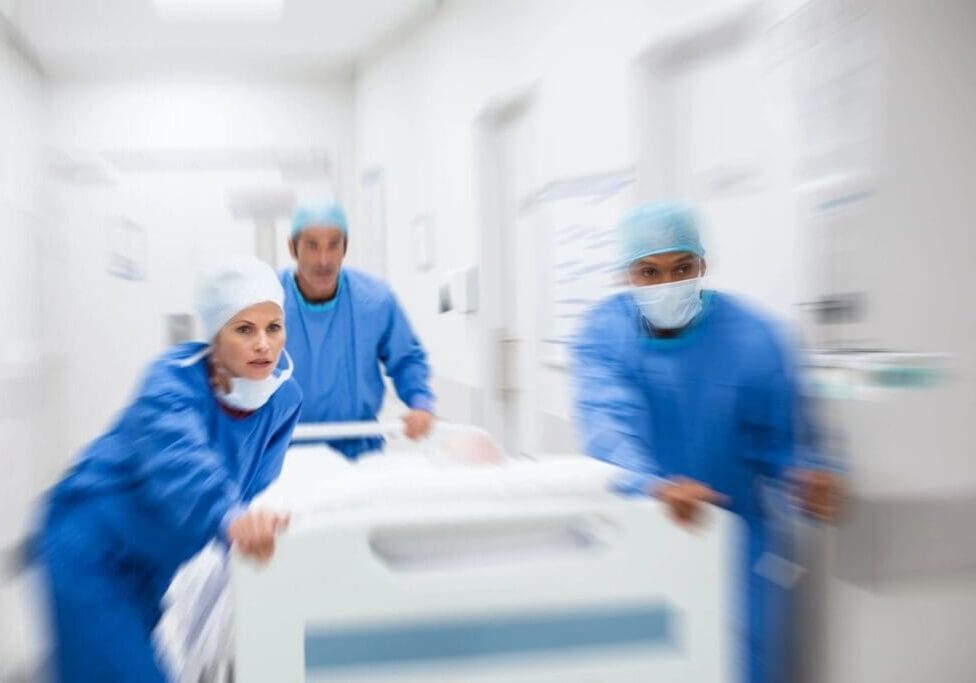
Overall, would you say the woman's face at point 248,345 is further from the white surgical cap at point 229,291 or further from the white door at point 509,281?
the white door at point 509,281

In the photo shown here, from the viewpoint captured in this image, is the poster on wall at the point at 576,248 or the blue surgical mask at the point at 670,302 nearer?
the blue surgical mask at the point at 670,302

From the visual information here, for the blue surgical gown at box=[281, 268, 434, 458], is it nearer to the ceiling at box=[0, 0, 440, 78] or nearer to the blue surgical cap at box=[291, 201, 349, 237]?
the blue surgical cap at box=[291, 201, 349, 237]

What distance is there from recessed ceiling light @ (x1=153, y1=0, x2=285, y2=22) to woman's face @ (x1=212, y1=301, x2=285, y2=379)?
629mm

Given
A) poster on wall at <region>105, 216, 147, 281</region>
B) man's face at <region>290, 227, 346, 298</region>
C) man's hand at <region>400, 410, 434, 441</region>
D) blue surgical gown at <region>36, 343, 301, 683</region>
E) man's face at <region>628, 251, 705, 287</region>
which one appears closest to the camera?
blue surgical gown at <region>36, 343, 301, 683</region>

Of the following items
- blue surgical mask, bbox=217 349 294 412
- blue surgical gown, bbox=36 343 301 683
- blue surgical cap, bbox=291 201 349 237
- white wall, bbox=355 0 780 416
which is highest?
white wall, bbox=355 0 780 416

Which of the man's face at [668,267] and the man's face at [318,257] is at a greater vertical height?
the man's face at [318,257]

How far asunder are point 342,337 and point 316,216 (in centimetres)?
28

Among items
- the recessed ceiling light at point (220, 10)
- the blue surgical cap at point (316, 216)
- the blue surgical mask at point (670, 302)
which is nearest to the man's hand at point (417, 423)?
the blue surgical cap at point (316, 216)

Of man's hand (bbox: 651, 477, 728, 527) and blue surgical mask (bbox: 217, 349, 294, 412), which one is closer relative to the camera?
man's hand (bbox: 651, 477, 728, 527)

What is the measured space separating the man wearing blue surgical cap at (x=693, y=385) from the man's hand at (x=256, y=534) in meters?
0.49

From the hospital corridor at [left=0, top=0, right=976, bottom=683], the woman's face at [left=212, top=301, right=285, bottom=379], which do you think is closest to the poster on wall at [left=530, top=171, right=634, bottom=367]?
the hospital corridor at [left=0, top=0, right=976, bottom=683]

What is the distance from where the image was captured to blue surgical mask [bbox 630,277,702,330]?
3.26 feet

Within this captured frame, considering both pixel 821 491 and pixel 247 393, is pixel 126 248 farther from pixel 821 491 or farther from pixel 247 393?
pixel 821 491

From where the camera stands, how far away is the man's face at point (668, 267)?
3.25ft
